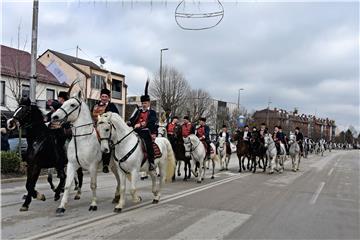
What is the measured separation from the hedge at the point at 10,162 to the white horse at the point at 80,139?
6.77 meters

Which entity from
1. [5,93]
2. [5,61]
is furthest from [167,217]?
[5,61]

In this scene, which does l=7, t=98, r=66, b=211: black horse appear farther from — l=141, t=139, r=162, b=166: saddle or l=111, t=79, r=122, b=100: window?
l=111, t=79, r=122, b=100: window

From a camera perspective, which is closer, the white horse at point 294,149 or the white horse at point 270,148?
the white horse at point 270,148

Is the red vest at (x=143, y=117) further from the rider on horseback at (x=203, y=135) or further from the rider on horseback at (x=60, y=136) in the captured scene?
the rider on horseback at (x=203, y=135)

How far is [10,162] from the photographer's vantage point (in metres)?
13.8

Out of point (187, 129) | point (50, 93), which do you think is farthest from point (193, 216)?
point (50, 93)

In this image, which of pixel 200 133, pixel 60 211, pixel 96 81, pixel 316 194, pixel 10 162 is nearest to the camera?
pixel 60 211

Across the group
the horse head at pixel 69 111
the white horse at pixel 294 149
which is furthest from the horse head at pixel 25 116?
the white horse at pixel 294 149

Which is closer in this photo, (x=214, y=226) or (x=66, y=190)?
(x=214, y=226)

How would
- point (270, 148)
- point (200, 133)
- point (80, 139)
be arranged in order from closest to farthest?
1. point (80, 139)
2. point (200, 133)
3. point (270, 148)

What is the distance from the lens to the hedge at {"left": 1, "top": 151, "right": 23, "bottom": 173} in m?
13.6

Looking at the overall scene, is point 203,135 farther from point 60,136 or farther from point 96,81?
point 96,81

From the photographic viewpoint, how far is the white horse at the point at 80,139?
8039 millimetres

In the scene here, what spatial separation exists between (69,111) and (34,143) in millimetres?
1145
